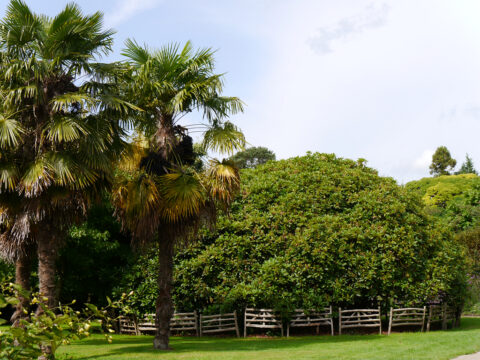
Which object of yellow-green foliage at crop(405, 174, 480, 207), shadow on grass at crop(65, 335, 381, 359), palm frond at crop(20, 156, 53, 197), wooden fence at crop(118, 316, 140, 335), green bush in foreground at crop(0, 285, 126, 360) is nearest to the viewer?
green bush in foreground at crop(0, 285, 126, 360)

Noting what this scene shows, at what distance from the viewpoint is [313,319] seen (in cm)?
1700

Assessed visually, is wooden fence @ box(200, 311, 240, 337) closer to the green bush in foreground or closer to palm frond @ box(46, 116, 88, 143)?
palm frond @ box(46, 116, 88, 143)

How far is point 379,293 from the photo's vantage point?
687 inches

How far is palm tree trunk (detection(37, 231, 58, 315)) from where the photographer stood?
1262 centimetres

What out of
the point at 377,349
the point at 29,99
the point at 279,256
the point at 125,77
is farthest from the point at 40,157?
the point at 377,349

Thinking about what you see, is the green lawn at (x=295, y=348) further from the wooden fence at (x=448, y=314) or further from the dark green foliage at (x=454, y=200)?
the dark green foliage at (x=454, y=200)

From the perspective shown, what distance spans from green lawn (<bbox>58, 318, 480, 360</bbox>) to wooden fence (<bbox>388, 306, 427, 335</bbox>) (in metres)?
0.72

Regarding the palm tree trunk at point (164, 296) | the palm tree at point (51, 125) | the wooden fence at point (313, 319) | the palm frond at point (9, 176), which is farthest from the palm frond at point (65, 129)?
the wooden fence at point (313, 319)

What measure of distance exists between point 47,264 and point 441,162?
65.1 m

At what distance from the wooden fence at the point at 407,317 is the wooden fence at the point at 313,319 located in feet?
6.61

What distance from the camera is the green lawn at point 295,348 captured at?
460 inches

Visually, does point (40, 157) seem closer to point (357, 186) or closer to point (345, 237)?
point (345, 237)

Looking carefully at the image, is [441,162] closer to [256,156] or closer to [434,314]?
[256,156]

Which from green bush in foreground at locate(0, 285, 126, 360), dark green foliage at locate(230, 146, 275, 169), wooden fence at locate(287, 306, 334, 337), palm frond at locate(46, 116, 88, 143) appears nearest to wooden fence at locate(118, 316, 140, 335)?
wooden fence at locate(287, 306, 334, 337)
